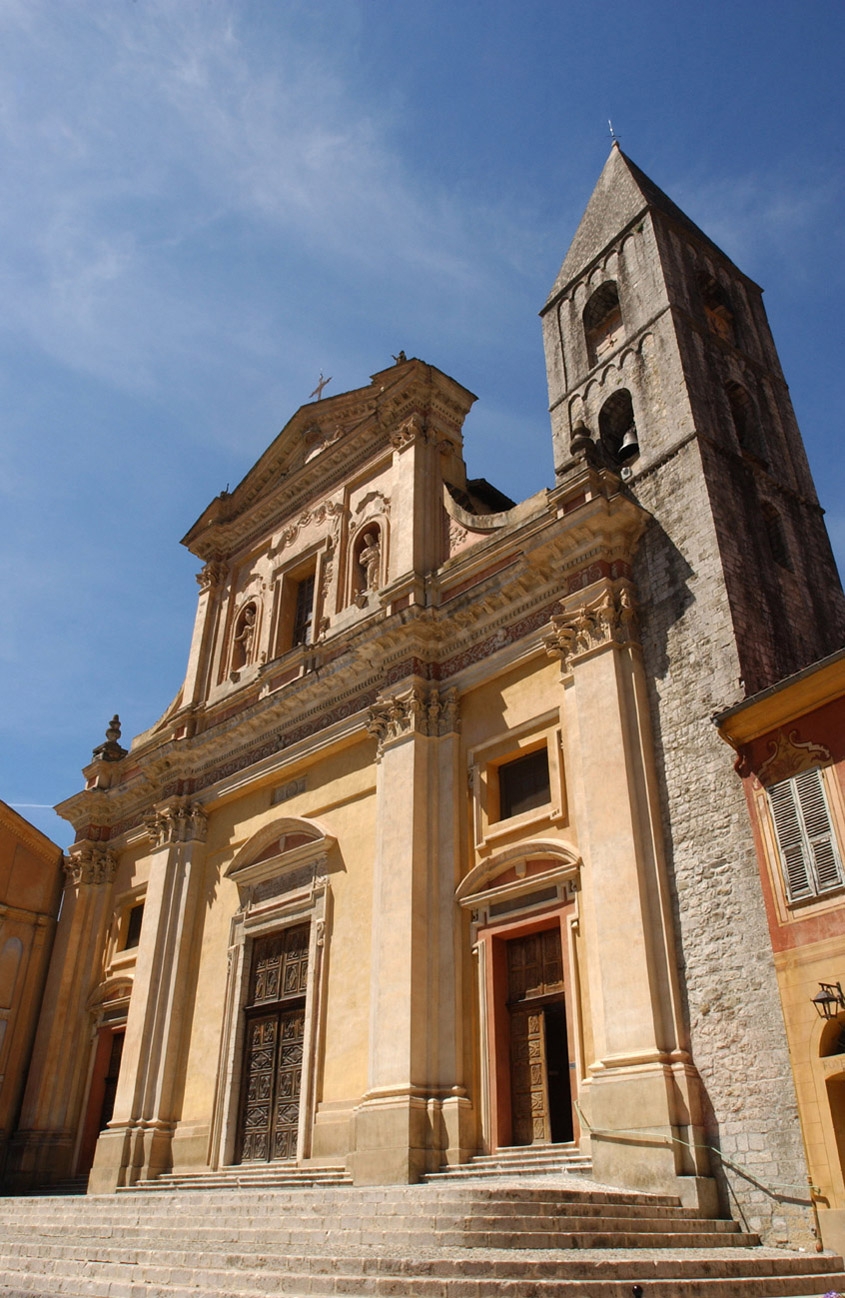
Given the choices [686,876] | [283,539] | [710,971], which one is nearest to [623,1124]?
[710,971]

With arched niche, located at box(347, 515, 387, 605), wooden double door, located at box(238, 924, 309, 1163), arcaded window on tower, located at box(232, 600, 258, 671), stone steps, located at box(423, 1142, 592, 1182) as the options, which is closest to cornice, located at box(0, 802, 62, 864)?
arcaded window on tower, located at box(232, 600, 258, 671)

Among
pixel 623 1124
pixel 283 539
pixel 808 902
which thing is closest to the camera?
pixel 808 902

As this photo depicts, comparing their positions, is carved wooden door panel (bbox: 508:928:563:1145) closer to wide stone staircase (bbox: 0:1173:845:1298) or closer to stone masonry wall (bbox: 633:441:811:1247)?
wide stone staircase (bbox: 0:1173:845:1298)

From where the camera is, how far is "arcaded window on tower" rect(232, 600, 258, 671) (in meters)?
21.8

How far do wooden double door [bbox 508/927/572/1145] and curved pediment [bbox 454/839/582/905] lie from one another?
78 cm

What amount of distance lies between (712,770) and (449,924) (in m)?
4.48

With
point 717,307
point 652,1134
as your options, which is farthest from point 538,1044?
point 717,307

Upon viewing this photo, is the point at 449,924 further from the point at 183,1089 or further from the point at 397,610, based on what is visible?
the point at 183,1089

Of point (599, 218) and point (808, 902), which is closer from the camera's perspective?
point (808, 902)

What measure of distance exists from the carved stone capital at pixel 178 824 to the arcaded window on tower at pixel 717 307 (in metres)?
13.2

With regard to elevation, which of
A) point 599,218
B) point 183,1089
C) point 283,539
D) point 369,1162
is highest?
point 599,218

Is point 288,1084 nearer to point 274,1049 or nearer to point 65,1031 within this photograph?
point 274,1049

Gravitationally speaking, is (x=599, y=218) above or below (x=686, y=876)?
above

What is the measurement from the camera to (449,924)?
14.2 m
